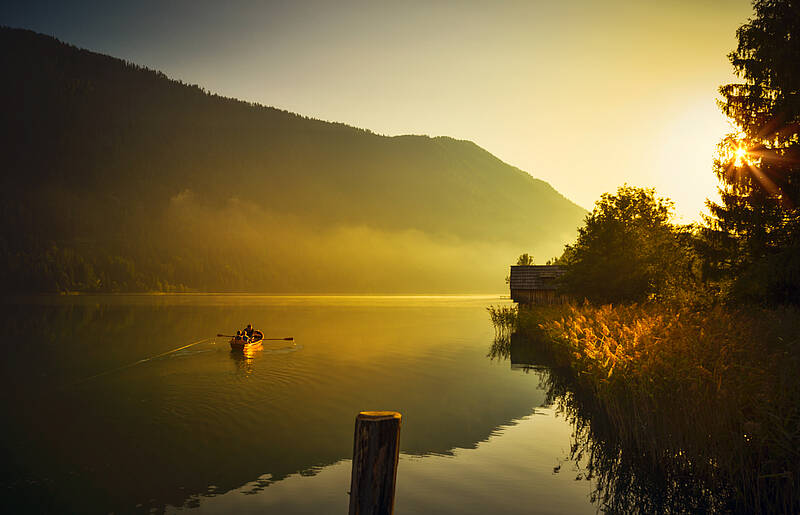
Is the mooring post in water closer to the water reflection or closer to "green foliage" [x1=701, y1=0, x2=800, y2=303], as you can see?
"green foliage" [x1=701, y1=0, x2=800, y2=303]

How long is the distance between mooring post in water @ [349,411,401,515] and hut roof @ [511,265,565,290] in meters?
51.7

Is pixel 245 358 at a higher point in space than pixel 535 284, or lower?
lower

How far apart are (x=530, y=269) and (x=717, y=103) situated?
35608mm

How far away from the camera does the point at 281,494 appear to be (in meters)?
12.3

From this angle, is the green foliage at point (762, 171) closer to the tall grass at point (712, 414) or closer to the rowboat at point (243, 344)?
the tall grass at point (712, 414)

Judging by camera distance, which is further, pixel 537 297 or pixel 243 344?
pixel 537 297

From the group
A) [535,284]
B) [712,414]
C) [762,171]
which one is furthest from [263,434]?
[535,284]

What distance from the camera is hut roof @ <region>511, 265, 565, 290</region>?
56.0 m

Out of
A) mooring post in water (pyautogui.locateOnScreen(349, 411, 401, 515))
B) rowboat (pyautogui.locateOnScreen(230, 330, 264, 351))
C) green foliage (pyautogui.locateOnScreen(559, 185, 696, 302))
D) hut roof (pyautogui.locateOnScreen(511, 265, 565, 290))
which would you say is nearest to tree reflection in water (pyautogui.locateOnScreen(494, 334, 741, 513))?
mooring post in water (pyautogui.locateOnScreen(349, 411, 401, 515))

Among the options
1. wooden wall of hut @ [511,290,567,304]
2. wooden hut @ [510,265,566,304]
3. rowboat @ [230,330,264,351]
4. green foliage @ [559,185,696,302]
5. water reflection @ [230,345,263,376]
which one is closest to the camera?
water reflection @ [230,345,263,376]

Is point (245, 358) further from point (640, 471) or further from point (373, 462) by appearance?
point (373, 462)

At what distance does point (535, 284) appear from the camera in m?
57.8

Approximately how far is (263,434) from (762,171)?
Result: 23.2 meters

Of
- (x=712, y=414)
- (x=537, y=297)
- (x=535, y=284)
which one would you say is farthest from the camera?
(x=535, y=284)
